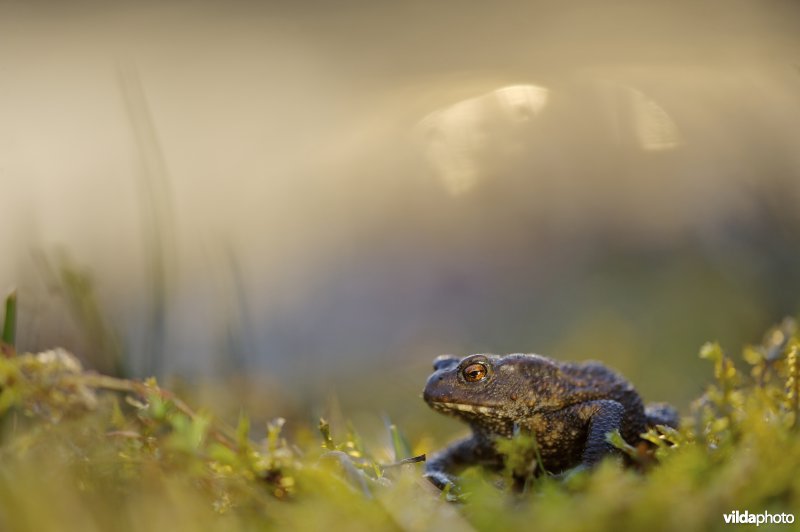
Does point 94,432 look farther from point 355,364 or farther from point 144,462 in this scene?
point 355,364

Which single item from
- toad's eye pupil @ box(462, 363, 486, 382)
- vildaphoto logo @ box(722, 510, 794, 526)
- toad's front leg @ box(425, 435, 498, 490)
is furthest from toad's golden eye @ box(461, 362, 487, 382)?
vildaphoto logo @ box(722, 510, 794, 526)

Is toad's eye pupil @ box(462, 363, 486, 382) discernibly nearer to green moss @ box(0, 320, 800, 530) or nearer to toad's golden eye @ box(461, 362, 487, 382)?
toad's golden eye @ box(461, 362, 487, 382)

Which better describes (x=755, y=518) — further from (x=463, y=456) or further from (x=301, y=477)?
(x=463, y=456)

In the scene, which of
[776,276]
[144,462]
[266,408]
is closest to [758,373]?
[144,462]

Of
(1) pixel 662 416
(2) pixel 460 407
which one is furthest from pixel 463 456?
(1) pixel 662 416

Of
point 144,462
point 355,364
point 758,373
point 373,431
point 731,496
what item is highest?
point 144,462
